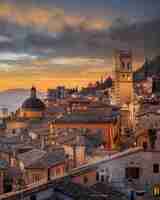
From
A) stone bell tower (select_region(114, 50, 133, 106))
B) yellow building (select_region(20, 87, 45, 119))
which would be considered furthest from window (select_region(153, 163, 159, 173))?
stone bell tower (select_region(114, 50, 133, 106))

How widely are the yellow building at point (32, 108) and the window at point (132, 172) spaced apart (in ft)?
41.2

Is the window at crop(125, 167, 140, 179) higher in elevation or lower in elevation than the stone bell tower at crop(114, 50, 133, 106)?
lower

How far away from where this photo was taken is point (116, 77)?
20250 millimetres

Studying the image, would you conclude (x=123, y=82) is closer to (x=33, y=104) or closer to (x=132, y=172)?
(x=33, y=104)

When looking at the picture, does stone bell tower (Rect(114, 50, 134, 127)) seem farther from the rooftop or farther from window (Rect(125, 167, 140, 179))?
window (Rect(125, 167, 140, 179))

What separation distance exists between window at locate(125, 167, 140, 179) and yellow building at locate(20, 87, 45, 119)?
12.6 meters

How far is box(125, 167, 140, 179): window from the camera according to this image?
4672mm

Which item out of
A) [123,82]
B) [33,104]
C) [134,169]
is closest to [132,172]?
[134,169]

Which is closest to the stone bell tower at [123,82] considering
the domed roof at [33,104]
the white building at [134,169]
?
the domed roof at [33,104]

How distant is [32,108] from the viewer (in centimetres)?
1753

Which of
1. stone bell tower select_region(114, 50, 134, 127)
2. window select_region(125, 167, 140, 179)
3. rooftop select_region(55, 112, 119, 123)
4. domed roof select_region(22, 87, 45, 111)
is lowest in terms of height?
window select_region(125, 167, 140, 179)

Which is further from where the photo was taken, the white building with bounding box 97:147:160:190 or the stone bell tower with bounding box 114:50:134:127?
the stone bell tower with bounding box 114:50:134:127

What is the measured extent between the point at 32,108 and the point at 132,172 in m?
13.1

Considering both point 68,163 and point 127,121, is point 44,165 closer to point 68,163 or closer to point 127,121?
point 68,163
